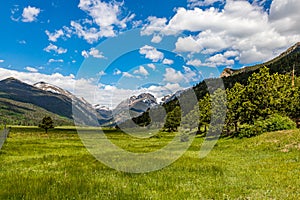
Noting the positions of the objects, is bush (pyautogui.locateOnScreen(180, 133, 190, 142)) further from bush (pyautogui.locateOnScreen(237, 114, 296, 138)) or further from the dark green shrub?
the dark green shrub

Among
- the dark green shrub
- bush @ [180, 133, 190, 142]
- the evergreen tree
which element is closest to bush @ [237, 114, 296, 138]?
the dark green shrub

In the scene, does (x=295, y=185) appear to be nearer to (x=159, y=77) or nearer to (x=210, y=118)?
(x=159, y=77)

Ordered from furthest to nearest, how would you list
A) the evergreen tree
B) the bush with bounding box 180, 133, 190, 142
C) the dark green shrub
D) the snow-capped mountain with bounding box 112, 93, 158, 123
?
the evergreen tree
the bush with bounding box 180, 133, 190, 142
the dark green shrub
the snow-capped mountain with bounding box 112, 93, 158, 123

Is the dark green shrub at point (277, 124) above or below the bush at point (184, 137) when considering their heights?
above

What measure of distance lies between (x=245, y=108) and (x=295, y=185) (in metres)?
52.3

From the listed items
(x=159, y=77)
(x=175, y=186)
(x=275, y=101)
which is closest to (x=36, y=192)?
(x=175, y=186)

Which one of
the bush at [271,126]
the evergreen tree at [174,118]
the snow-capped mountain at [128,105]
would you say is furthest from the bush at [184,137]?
the evergreen tree at [174,118]

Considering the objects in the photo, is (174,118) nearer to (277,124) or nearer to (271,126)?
(271,126)

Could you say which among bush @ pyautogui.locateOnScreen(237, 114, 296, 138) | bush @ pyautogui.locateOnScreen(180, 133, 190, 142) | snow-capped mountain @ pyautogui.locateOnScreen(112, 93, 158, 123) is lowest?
bush @ pyautogui.locateOnScreen(180, 133, 190, 142)

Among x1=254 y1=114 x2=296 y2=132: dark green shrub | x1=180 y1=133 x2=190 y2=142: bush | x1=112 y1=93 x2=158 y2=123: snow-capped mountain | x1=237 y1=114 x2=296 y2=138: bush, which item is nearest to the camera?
x1=112 y1=93 x2=158 y2=123: snow-capped mountain

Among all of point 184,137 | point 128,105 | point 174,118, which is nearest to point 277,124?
point 184,137

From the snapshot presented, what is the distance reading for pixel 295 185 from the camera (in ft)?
40.5

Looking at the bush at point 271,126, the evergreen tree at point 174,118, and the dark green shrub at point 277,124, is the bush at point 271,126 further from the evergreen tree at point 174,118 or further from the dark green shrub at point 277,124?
the evergreen tree at point 174,118

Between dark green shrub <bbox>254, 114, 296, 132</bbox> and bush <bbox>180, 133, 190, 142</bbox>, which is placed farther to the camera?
bush <bbox>180, 133, 190, 142</bbox>
